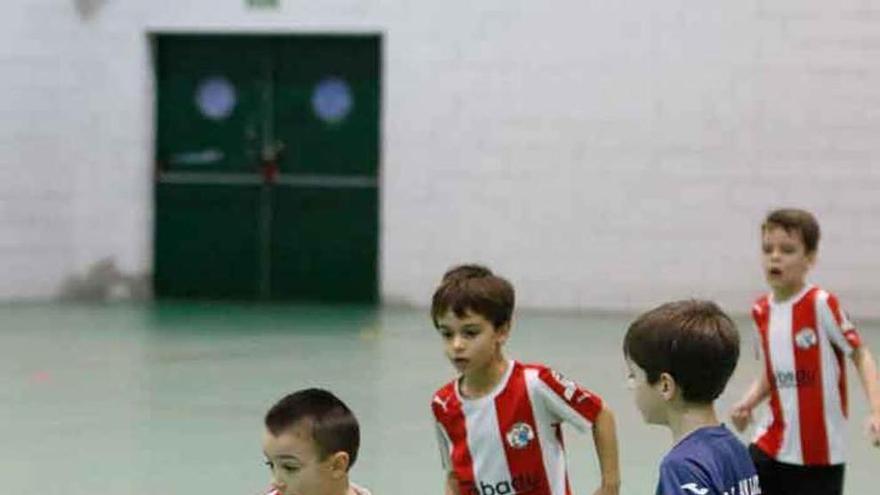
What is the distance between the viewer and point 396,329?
15.3 metres

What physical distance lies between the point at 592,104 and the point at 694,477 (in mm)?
13233

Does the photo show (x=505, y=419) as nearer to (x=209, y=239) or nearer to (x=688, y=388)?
(x=688, y=388)

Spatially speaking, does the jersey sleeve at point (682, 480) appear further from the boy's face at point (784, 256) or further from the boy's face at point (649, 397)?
the boy's face at point (784, 256)

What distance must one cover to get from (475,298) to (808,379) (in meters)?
1.85

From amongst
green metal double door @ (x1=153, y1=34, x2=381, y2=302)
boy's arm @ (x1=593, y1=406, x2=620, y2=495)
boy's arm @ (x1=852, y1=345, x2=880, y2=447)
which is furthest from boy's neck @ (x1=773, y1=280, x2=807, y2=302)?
green metal double door @ (x1=153, y1=34, x2=381, y2=302)

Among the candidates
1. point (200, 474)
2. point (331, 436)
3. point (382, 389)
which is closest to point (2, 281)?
point (382, 389)

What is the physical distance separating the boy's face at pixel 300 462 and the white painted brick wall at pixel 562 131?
42.3 ft

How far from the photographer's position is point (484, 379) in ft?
17.5

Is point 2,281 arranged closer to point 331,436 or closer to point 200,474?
point 200,474

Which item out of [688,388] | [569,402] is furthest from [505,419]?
[688,388]

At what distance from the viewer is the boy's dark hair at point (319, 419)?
398cm

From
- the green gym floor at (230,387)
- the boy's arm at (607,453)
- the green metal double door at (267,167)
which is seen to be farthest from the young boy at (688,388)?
the green metal double door at (267,167)

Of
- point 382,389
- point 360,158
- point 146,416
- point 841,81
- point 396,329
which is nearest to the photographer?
point 146,416

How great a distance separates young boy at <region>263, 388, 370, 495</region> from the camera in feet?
13.0
